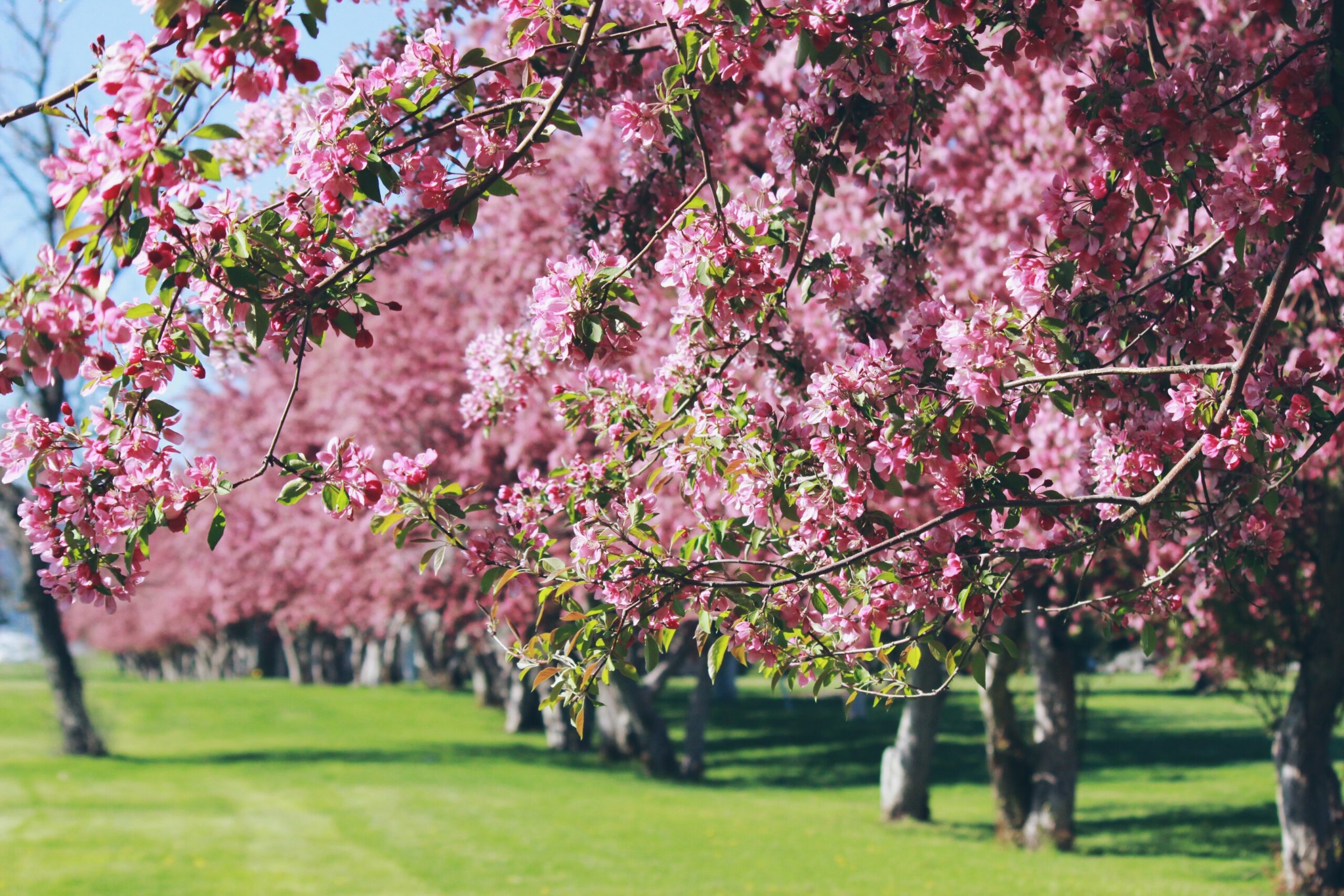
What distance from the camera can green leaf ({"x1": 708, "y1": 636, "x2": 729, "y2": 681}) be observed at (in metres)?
4.31

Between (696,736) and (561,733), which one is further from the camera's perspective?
(561,733)

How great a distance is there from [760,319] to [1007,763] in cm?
1321

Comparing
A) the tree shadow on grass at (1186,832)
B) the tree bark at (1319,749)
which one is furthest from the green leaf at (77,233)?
the tree shadow on grass at (1186,832)

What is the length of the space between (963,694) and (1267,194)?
48035mm

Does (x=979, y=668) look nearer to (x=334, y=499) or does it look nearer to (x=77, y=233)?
(x=334, y=499)

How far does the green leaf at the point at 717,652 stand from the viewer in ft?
14.1

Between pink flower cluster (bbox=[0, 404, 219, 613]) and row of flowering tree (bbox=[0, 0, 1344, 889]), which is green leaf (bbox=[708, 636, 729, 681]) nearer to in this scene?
row of flowering tree (bbox=[0, 0, 1344, 889])

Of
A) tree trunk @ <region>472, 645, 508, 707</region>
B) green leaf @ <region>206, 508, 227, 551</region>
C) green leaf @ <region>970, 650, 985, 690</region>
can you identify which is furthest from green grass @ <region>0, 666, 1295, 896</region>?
green leaf @ <region>206, 508, 227, 551</region>

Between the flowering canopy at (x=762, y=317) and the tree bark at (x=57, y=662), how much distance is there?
23.5 m

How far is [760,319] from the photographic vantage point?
412cm

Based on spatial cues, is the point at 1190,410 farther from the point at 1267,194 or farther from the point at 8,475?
the point at 8,475

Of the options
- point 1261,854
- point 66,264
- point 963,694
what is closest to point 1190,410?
point 66,264

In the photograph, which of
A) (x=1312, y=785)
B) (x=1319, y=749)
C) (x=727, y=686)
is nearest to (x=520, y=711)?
(x=727, y=686)

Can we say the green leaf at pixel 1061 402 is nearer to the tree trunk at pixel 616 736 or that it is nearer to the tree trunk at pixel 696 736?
the tree trunk at pixel 696 736
